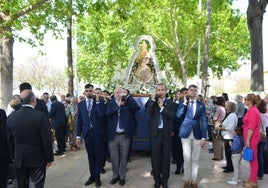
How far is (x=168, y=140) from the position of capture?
731 centimetres

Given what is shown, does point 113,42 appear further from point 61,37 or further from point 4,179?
point 4,179

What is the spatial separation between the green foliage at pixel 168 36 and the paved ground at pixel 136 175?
9152 millimetres

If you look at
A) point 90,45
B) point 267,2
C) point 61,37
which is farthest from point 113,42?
point 267,2

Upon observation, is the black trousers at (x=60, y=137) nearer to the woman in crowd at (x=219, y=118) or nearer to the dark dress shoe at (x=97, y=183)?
the dark dress shoe at (x=97, y=183)

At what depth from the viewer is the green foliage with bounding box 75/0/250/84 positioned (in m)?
26.1

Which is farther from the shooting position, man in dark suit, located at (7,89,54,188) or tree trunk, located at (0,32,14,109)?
tree trunk, located at (0,32,14,109)

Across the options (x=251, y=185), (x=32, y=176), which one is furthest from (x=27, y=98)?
(x=251, y=185)

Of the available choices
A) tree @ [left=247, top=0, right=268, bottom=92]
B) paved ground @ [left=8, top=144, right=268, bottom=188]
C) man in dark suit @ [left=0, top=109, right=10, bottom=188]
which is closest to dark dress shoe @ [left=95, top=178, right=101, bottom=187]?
paved ground @ [left=8, top=144, right=268, bottom=188]

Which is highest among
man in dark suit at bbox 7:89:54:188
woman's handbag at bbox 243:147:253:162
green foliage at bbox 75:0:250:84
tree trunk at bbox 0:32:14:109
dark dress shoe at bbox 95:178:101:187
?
green foliage at bbox 75:0:250:84

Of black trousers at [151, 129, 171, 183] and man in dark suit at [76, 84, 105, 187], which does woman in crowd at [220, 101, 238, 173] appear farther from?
man in dark suit at [76, 84, 105, 187]

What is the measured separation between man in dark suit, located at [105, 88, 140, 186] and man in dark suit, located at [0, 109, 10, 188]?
2194 millimetres

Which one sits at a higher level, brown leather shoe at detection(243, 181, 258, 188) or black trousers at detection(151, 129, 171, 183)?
black trousers at detection(151, 129, 171, 183)

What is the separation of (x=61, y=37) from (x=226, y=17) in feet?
58.3

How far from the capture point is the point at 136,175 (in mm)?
8547
